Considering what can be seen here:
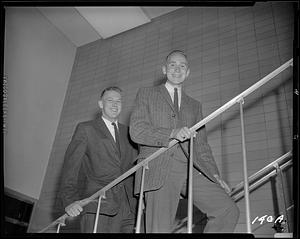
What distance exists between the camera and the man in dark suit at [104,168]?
86.8 inches

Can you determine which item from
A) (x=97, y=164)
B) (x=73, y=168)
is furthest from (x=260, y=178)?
(x=73, y=168)

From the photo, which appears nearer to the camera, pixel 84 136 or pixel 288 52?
pixel 84 136

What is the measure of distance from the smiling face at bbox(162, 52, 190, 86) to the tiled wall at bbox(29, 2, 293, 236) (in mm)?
808

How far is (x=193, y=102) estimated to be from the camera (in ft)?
7.49

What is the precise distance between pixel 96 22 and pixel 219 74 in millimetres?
1098

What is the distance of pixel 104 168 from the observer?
241 centimetres

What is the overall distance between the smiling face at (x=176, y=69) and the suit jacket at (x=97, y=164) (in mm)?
538

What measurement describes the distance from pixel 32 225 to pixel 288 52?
2539mm

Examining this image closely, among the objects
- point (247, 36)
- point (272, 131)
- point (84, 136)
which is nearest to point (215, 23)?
point (247, 36)

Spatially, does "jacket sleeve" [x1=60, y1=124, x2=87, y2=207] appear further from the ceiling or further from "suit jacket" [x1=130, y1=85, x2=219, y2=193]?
the ceiling

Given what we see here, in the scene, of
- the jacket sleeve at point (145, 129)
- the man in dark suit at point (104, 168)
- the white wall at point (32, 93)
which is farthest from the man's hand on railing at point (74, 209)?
the white wall at point (32, 93)

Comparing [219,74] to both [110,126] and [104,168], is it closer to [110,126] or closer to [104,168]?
[110,126]

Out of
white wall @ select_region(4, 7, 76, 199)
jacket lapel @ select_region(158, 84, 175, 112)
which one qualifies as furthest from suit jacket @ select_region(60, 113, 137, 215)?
white wall @ select_region(4, 7, 76, 199)

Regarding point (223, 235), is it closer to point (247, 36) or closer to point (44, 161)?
point (247, 36)
